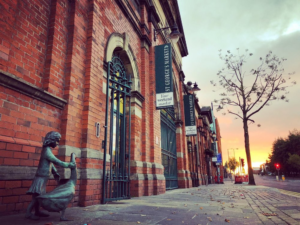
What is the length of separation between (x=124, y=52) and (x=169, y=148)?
6.33 m

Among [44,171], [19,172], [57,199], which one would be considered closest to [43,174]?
[44,171]

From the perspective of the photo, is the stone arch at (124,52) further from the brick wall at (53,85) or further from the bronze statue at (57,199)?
the bronze statue at (57,199)

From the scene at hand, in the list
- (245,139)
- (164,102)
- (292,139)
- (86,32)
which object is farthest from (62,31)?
(292,139)

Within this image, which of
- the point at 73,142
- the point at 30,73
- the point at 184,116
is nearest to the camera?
the point at 30,73

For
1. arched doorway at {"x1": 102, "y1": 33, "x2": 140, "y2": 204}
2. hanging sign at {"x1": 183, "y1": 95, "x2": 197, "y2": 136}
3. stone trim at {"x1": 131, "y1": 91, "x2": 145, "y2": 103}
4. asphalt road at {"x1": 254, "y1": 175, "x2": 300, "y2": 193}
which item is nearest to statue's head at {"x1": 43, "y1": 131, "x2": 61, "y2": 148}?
arched doorway at {"x1": 102, "y1": 33, "x2": 140, "y2": 204}

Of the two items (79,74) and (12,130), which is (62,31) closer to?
(79,74)

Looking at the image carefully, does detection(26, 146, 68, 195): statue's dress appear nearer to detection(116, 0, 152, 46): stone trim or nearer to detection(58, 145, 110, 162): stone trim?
detection(58, 145, 110, 162): stone trim

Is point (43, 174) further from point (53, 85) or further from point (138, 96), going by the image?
point (138, 96)

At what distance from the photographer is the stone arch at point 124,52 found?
6.14m

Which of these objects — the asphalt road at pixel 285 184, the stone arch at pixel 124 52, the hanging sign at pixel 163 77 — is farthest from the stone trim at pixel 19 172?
the asphalt road at pixel 285 184

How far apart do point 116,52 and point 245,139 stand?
47.3ft

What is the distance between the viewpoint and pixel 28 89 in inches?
139

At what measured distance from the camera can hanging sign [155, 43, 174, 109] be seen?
8.71 metres

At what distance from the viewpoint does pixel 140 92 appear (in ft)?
26.3
